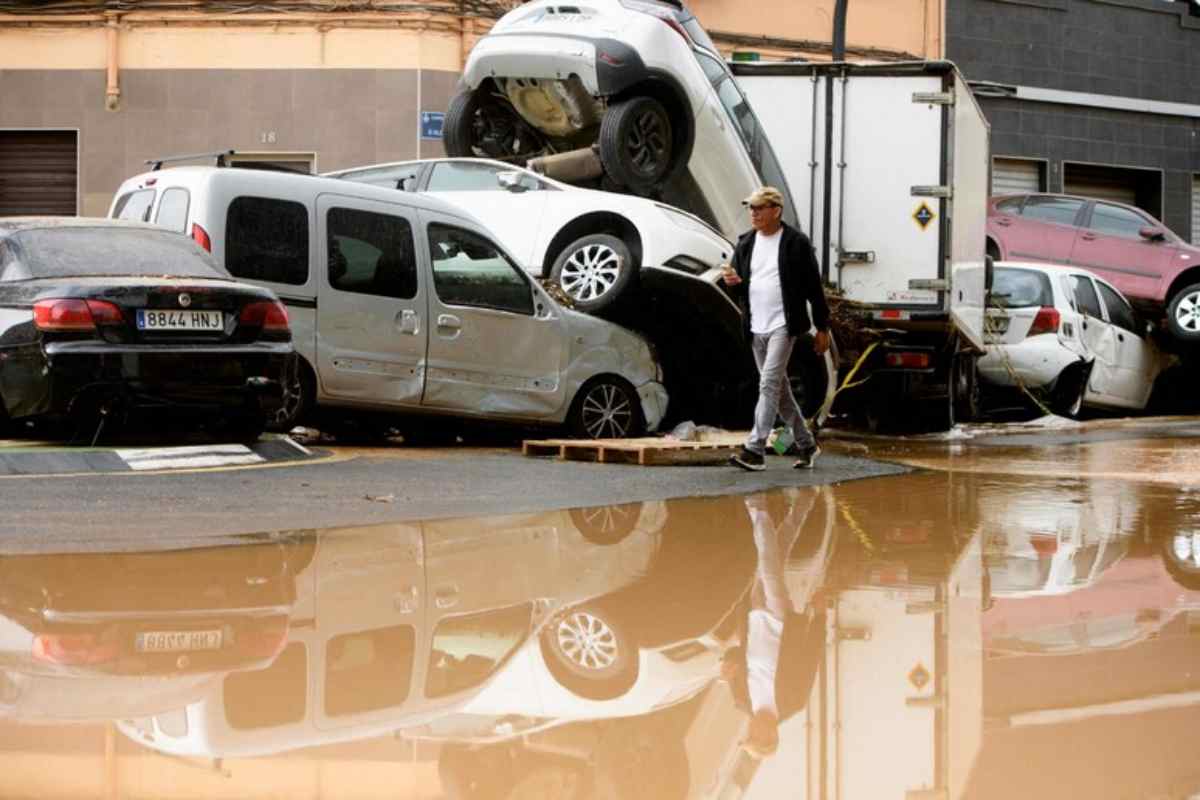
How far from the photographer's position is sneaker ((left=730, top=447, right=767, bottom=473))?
12.1 meters

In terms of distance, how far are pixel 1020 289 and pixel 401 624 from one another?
14.4m

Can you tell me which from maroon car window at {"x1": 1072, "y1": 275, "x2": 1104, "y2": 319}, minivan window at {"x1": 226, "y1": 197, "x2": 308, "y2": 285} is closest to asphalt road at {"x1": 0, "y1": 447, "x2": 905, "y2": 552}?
minivan window at {"x1": 226, "y1": 197, "x2": 308, "y2": 285}

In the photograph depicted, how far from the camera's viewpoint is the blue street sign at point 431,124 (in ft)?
74.7

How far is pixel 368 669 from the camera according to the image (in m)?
5.48

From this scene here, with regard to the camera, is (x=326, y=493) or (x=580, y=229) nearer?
(x=326, y=493)

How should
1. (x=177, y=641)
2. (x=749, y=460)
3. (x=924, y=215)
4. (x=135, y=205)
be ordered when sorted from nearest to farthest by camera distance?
1. (x=177, y=641)
2. (x=749, y=460)
3. (x=135, y=205)
4. (x=924, y=215)

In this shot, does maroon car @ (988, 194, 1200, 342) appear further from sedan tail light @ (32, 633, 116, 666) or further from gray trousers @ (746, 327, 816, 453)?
sedan tail light @ (32, 633, 116, 666)

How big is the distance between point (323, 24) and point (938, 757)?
19555 millimetres

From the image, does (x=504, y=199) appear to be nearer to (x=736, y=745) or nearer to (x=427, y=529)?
(x=427, y=529)

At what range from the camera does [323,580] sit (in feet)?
23.2

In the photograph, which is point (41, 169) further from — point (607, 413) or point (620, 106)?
point (607, 413)

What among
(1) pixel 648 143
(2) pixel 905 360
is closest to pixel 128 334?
(1) pixel 648 143

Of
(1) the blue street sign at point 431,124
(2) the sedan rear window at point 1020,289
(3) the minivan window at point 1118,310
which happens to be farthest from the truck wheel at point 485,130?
(3) the minivan window at point 1118,310

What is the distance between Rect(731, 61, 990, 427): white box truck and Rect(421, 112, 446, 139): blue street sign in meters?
6.98
